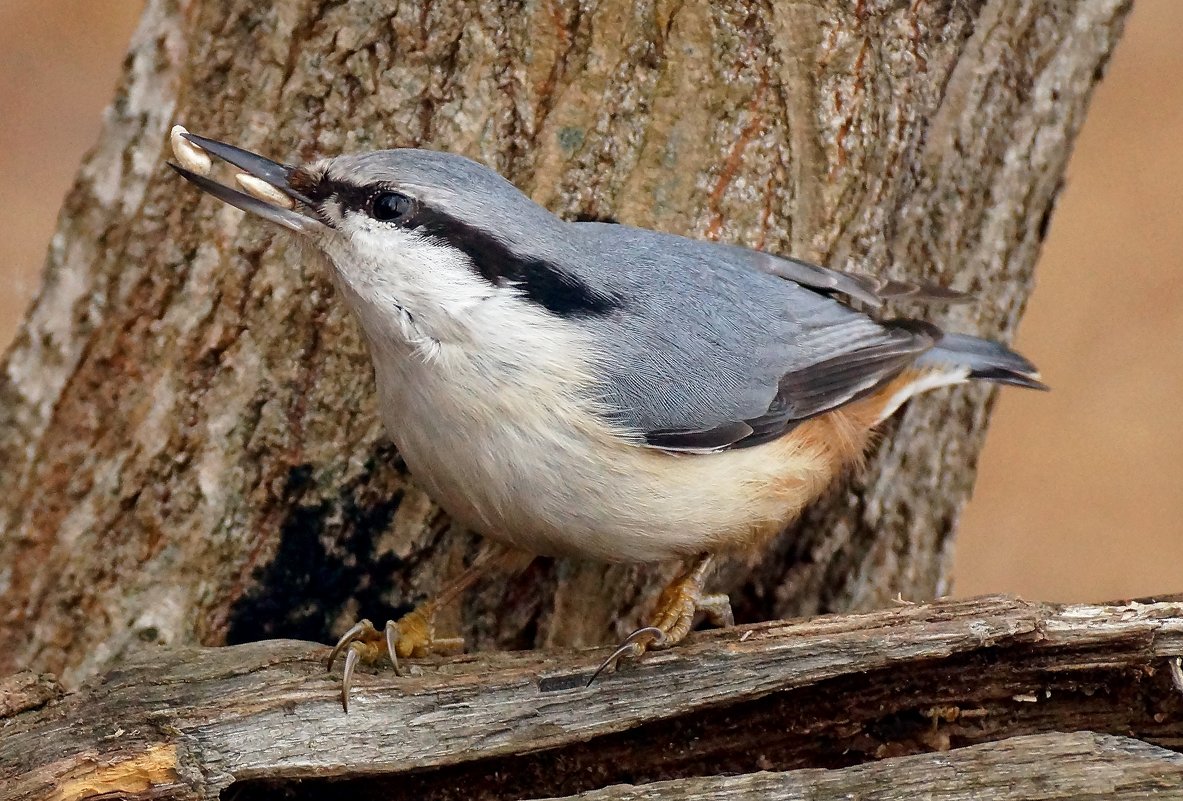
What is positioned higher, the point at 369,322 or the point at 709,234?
the point at 709,234

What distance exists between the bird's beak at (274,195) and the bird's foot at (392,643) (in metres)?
0.91

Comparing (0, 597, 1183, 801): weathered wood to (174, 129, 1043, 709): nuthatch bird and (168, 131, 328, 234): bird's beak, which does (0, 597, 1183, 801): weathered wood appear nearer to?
(174, 129, 1043, 709): nuthatch bird

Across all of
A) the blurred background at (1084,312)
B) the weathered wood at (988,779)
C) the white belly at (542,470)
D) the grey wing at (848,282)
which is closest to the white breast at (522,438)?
the white belly at (542,470)

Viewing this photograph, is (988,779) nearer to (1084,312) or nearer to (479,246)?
(479,246)

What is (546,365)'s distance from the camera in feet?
8.55

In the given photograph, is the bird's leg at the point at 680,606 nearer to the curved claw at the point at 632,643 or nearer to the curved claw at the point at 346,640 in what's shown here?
the curved claw at the point at 632,643

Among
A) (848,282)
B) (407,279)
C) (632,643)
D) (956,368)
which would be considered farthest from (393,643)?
(956,368)

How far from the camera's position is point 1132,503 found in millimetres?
5719

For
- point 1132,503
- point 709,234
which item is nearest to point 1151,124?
point 1132,503

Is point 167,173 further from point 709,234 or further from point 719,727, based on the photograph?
point 719,727

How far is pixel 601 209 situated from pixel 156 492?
1.39 metres

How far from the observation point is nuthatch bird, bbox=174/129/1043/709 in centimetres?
256

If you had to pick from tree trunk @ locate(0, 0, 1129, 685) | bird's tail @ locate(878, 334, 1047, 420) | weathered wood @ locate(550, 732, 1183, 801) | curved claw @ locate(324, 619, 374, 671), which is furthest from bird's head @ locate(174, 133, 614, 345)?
bird's tail @ locate(878, 334, 1047, 420)

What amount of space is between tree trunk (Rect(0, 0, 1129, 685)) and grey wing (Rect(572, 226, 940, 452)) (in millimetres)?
327
